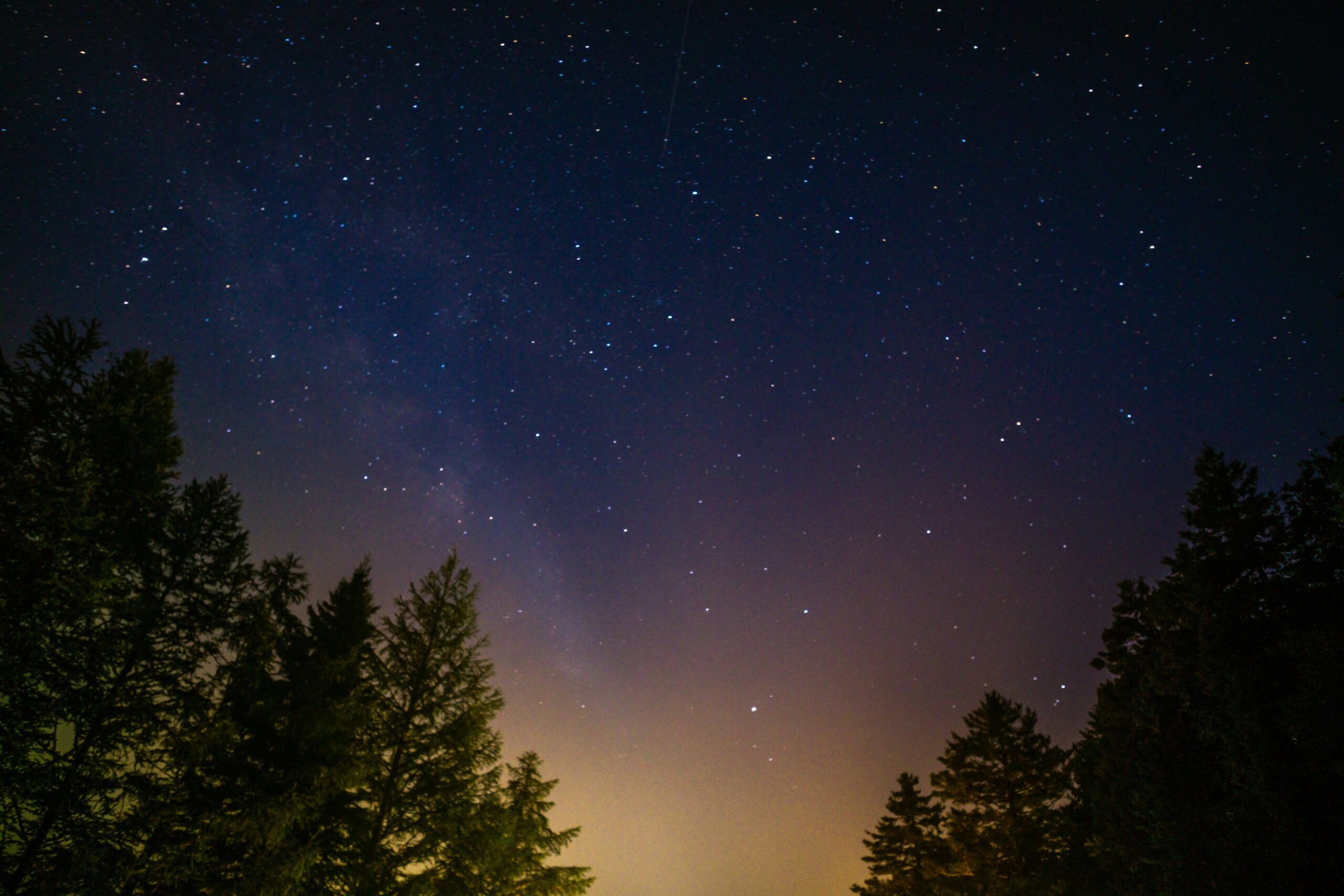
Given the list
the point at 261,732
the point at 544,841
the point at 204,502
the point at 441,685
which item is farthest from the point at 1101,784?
the point at 204,502

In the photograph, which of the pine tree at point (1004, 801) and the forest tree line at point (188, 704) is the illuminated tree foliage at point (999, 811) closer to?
the pine tree at point (1004, 801)

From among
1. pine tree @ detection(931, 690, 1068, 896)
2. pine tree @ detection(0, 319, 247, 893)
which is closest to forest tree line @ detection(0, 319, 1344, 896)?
pine tree @ detection(0, 319, 247, 893)

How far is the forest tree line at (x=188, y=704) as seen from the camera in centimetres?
827

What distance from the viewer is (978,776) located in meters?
26.0

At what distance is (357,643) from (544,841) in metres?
6.41

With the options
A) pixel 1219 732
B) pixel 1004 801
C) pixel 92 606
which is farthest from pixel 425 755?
pixel 1004 801

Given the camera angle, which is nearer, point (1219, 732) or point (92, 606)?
point (92, 606)

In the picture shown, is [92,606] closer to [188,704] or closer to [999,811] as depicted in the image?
[188,704]

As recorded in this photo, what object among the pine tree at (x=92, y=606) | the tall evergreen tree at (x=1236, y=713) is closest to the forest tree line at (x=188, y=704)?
Result: the pine tree at (x=92, y=606)

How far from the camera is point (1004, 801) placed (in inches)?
1003

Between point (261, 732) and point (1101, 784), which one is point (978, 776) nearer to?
point (1101, 784)

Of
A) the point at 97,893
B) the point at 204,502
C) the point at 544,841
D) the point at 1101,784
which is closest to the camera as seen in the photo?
the point at 97,893

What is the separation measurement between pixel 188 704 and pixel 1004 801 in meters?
30.0

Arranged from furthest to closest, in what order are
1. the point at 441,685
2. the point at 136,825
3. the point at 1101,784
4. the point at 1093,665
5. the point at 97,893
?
the point at 1093,665
the point at 1101,784
the point at 441,685
the point at 136,825
the point at 97,893
